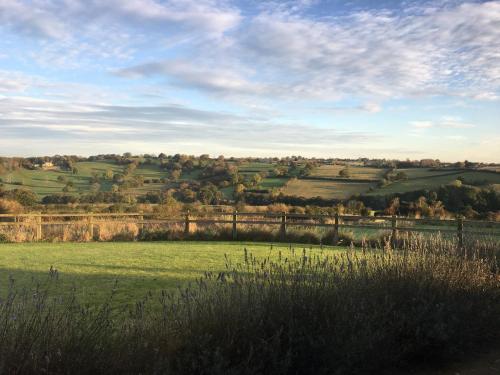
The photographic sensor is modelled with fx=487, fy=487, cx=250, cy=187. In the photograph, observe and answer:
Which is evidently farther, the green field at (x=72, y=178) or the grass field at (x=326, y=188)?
the green field at (x=72, y=178)

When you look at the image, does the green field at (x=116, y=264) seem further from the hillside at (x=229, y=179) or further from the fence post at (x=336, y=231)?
the hillside at (x=229, y=179)

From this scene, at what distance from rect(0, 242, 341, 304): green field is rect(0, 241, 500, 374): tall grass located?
3.05 meters

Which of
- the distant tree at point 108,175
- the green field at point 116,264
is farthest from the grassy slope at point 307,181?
the green field at point 116,264

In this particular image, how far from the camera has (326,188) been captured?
47.8 meters

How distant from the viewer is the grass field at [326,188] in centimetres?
4544

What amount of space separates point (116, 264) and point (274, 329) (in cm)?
845

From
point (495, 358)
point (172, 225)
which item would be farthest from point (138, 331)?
point (172, 225)

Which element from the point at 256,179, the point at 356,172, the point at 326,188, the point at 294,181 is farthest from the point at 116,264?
the point at 356,172

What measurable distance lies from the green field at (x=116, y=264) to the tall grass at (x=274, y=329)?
3.05m

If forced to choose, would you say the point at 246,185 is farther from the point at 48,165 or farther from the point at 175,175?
the point at 48,165

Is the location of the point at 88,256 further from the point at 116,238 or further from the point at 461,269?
the point at 461,269

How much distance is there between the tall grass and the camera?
147 inches

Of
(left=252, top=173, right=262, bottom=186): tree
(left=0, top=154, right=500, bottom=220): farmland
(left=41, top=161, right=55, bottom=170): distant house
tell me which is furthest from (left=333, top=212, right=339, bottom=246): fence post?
(left=41, top=161, right=55, bottom=170): distant house

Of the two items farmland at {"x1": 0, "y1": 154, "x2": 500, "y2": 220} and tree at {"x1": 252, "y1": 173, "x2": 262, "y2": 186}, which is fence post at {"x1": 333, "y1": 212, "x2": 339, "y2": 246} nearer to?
farmland at {"x1": 0, "y1": 154, "x2": 500, "y2": 220}
